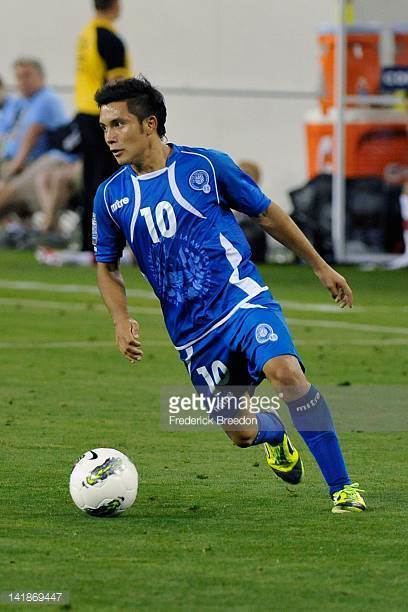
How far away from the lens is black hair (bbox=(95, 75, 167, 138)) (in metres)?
7.48

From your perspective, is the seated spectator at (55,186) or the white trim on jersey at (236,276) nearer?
the white trim on jersey at (236,276)

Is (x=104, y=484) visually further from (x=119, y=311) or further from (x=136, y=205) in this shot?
(x=136, y=205)

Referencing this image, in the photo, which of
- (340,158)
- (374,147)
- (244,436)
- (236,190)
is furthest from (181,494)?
(374,147)

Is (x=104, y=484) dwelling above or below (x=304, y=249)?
below

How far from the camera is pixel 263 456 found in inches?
351

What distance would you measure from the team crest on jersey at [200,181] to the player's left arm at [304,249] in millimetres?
270

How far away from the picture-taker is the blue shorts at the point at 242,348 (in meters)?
7.19

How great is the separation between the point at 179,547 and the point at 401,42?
Result: 14754mm

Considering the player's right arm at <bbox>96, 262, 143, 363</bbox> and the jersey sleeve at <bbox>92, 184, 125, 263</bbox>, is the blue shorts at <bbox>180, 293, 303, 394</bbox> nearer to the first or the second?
the player's right arm at <bbox>96, 262, 143, 363</bbox>

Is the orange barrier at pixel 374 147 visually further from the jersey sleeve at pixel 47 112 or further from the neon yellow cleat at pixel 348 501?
the neon yellow cleat at pixel 348 501

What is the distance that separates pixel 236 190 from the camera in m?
7.52

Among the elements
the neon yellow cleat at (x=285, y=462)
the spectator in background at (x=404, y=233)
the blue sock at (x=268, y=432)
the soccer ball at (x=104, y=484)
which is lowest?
the spectator in background at (x=404, y=233)

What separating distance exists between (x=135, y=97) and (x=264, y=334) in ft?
3.97

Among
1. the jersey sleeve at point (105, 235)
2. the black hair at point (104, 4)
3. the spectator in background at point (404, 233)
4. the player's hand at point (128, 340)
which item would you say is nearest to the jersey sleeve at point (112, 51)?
the black hair at point (104, 4)
